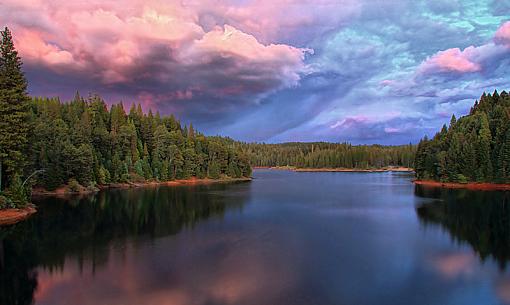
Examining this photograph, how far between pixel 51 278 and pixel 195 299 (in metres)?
10.3

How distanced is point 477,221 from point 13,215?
191ft

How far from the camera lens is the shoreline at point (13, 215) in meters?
43.0

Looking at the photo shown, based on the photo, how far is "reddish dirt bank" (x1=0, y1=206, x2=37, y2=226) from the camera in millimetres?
42984

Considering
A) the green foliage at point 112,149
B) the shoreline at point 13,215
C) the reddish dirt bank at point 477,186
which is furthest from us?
the reddish dirt bank at point 477,186

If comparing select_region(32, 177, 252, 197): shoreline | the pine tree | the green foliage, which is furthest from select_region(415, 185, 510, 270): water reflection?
select_region(32, 177, 252, 197): shoreline

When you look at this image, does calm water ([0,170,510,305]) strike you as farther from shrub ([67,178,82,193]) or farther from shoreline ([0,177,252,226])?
shrub ([67,178,82,193])

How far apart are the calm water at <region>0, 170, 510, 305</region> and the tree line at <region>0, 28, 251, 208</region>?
36.2 ft

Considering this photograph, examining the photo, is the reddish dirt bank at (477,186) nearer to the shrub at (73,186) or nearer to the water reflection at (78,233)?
the water reflection at (78,233)

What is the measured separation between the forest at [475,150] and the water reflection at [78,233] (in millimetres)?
70816

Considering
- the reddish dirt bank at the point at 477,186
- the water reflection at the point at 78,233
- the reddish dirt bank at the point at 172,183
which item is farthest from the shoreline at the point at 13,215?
the reddish dirt bank at the point at 477,186

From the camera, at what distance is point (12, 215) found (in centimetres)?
4488

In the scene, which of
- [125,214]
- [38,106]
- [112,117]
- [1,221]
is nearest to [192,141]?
[112,117]

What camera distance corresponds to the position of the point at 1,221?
140 ft

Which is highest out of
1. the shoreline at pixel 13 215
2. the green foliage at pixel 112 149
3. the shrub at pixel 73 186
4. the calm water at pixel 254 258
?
the green foliage at pixel 112 149
